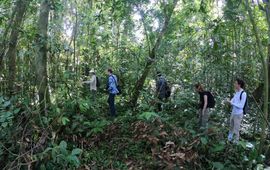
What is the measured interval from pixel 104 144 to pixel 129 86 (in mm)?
4209

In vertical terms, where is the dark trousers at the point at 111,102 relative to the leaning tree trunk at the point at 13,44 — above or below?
below

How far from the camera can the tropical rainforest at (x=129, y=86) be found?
6.55 m

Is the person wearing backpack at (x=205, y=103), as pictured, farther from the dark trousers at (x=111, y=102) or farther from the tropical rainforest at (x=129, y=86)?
the dark trousers at (x=111, y=102)

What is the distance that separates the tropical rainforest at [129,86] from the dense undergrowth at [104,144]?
22mm

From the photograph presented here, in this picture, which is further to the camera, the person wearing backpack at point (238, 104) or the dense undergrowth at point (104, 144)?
the person wearing backpack at point (238, 104)

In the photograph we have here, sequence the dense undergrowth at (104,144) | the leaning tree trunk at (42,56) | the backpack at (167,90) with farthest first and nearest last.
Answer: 1. the backpack at (167,90)
2. the leaning tree trunk at (42,56)
3. the dense undergrowth at (104,144)

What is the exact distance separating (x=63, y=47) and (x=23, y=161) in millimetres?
3667

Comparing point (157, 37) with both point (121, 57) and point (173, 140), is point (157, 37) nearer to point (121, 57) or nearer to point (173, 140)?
point (121, 57)

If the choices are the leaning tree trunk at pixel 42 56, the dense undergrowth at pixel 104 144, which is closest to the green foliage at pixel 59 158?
the dense undergrowth at pixel 104 144

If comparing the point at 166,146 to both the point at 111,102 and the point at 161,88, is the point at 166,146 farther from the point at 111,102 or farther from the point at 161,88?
the point at 161,88

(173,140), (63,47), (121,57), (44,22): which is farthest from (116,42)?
(173,140)

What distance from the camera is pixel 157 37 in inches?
436

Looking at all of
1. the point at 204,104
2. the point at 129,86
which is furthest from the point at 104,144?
the point at 129,86

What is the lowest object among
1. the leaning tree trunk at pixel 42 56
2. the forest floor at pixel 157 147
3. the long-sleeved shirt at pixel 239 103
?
the forest floor at pixel 157 147
